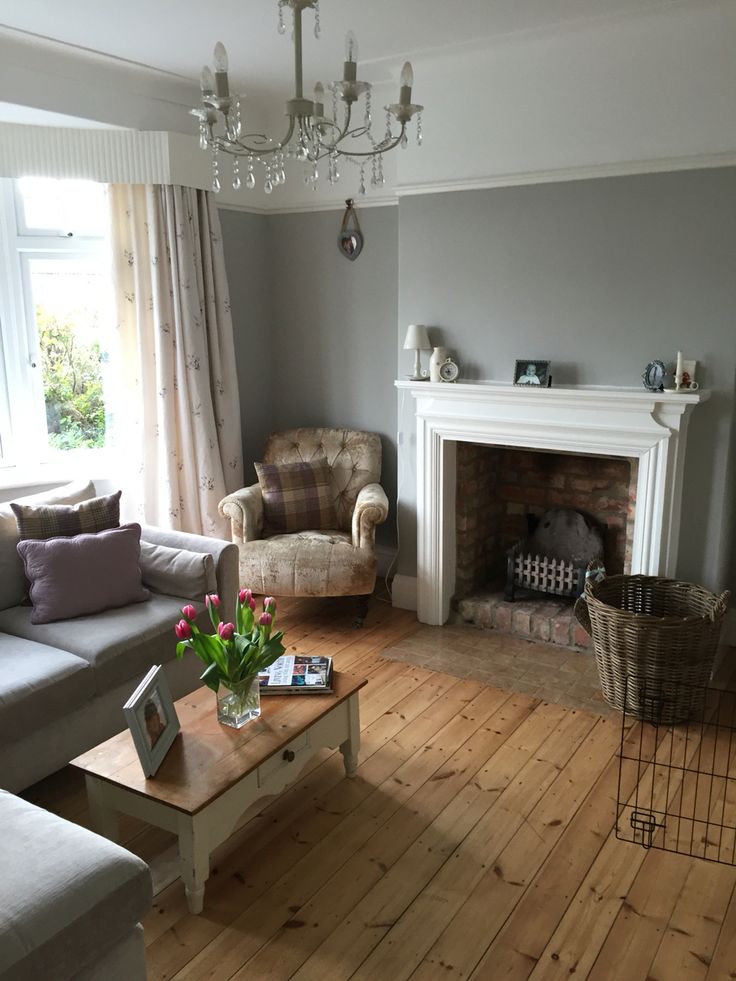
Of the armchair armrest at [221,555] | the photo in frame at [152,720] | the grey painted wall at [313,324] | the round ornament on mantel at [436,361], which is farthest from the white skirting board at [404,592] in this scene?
the photo in frame at [152,720]

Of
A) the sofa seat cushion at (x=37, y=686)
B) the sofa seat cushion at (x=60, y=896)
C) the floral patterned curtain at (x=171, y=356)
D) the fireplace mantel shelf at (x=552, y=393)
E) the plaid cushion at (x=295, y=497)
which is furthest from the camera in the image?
the plaid cushion at (x=295, y=497)

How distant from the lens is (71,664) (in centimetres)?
273

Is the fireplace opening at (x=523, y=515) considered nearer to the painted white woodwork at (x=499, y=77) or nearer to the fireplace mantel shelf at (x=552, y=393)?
A: the fireplace mantel shelf at (x=552, y=393)

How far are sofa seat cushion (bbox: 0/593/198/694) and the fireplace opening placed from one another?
164 centimetres

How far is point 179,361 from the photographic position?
4246 millimetres

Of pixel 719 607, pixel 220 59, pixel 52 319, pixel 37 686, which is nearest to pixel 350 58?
pixel 220 59

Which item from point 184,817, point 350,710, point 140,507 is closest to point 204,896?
point 184,817

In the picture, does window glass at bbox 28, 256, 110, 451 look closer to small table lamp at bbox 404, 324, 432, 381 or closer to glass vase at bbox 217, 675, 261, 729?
small table lamp at bbox 404, 324, 432, 381

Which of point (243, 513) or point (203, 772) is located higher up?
point (243, 513)

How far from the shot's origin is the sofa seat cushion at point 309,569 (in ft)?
12.9

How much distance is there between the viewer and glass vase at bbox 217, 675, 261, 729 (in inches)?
95.1

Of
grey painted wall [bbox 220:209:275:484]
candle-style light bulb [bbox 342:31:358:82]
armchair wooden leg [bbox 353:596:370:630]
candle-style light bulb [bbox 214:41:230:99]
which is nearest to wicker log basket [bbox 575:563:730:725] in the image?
armchair wooden leg [bbox 353:596:370:630]

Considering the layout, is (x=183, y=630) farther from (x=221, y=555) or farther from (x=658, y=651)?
(x=658, y=651)

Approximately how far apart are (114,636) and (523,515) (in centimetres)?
235
